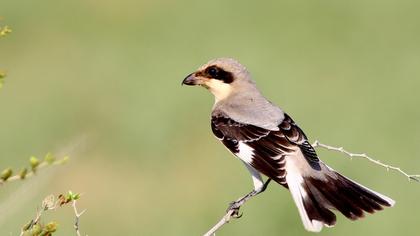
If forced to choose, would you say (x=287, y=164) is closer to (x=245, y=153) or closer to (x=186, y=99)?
(x=245, y=153)

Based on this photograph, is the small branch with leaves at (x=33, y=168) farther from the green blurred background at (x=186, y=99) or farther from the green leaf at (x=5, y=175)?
the green blurred background at (x=186, y=99)

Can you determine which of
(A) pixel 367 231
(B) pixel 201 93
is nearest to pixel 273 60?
(B) pixel 201 93

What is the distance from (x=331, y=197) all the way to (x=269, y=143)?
17.5 inches

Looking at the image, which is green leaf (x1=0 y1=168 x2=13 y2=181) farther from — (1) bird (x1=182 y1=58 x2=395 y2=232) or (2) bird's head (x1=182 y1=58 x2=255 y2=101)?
(2) bird's head (x1=182 y1=58 x2=255 y2=101)

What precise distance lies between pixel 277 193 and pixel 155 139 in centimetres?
192

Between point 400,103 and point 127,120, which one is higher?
point 127,120

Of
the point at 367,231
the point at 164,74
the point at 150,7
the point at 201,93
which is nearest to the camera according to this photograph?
the point at 367,231

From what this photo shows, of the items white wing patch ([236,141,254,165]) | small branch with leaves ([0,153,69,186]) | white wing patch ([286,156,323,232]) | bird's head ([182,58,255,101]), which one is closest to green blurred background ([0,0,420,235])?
bird's head ([182,58,255,101])

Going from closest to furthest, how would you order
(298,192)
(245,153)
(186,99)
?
(298,192), (245,153), (186,99)

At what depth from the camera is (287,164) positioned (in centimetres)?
512

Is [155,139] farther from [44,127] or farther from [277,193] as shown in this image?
[277,193]

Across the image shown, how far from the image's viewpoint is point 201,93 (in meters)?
10.6

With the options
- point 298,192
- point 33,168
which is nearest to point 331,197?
point 298,192

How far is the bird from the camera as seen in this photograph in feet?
15.9
